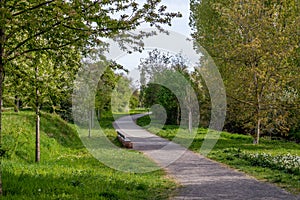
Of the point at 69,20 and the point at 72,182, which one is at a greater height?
the point at 69,20

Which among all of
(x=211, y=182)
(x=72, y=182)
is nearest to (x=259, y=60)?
(x=211, y=182)

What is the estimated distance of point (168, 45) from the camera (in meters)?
20.3

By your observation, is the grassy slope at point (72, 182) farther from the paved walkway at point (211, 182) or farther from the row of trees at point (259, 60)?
the row of trees at point (259, 60)

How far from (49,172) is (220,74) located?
14.9 metres

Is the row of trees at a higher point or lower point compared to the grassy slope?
higher

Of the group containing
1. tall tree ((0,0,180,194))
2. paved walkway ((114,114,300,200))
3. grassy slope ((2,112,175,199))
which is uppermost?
tall tree ((0,0,180,194))

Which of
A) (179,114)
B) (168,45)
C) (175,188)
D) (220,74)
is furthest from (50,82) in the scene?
(179,114)

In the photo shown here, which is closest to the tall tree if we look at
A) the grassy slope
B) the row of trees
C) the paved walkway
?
the grassy slope

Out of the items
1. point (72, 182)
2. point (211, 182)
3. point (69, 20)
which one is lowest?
point (211, 182)

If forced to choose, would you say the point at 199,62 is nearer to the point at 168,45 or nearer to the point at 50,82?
the point at 168,45

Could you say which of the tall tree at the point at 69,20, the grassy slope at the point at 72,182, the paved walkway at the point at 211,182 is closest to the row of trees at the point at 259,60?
the paved walkway at the point at 211,182

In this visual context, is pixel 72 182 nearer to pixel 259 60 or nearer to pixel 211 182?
pixel 211 182

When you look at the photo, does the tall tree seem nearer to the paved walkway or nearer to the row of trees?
the paved walkway

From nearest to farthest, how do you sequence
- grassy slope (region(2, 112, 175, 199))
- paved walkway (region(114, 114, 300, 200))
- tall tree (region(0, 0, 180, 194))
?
tall tree (region(0, 0, 180, 194)) → grassy slope (region(2, 112, 175, 199)) → paved walkway (region(114, 114, 300, 200))
